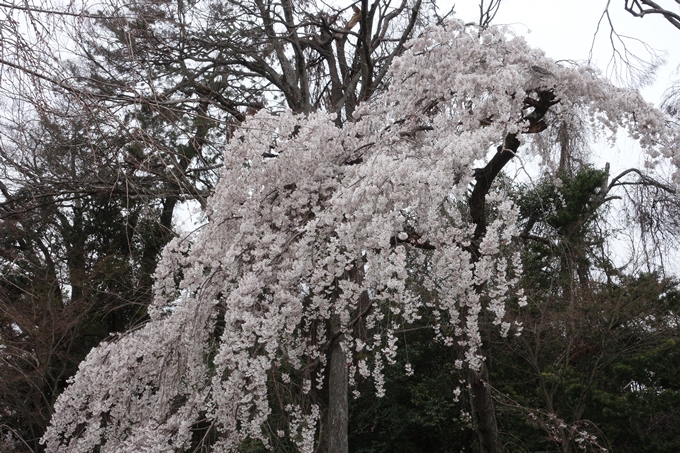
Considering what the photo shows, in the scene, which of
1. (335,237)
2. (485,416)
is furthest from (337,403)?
(335,237)

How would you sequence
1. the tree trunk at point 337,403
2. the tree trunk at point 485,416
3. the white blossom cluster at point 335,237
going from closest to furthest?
the white blossom cluster at point 335,237 → the tree trunk at point 485,416 → the tree trunk at point 337,403

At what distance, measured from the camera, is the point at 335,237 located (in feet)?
10.4

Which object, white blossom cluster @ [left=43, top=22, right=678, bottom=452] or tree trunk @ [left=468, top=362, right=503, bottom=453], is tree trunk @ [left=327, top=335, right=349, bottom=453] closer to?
white blossom cluster @ [left=43, top=22, right=678, bottom=452]

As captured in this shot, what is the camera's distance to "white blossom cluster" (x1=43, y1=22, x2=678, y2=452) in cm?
291

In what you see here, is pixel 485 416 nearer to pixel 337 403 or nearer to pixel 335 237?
pixel 337 403

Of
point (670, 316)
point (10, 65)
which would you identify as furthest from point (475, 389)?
point (670, 316)

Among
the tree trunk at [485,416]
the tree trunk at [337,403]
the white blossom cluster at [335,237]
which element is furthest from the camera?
the tree trunk at [337,403]

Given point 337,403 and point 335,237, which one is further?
point 337,403

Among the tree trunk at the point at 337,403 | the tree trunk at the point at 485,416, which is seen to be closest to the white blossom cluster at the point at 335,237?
the tree trunk at the point at 485,416

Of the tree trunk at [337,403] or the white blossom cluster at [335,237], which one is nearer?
the white blossom cluster at [335,237]

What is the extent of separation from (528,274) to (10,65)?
7572 mm

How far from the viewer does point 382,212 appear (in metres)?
2.90

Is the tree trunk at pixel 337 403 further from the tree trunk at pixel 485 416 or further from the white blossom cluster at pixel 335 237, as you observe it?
the tree trunk at pixel 485 416

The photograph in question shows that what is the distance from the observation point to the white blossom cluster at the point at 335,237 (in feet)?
9.56
